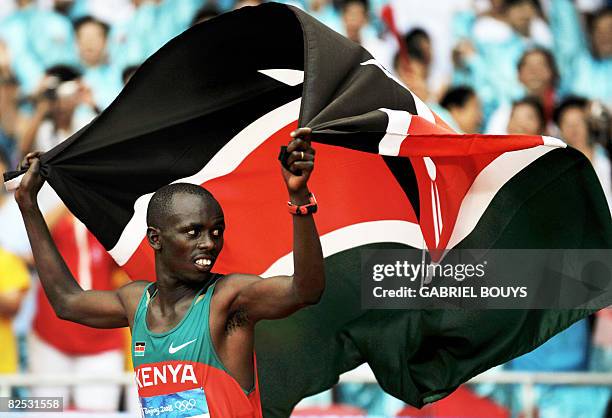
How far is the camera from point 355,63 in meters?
4.82

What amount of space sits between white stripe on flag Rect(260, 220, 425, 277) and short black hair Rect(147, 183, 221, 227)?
1120 millimetres

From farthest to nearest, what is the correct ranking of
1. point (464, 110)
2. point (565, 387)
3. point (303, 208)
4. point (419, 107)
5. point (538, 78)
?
point (538, 78) → point (464, 110) → point (565, 387) → point (419, 107) → point (303, 208)

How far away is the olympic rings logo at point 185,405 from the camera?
452 centimetres

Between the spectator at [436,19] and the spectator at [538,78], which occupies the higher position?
the spectator at [436,19]

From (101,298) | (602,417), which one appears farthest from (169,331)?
(602,417)

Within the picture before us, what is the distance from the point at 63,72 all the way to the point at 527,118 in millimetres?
3622

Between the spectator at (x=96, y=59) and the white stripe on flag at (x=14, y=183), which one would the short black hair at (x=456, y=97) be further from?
the white stripe on flag at (x=14, y=183)

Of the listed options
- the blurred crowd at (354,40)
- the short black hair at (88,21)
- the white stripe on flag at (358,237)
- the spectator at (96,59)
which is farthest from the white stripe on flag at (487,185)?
the short black hair at (88,21)

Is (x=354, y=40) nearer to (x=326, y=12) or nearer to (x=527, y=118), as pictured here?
(x=326, y=12)

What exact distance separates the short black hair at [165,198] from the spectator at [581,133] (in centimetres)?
425

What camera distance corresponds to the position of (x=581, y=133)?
8242 mm

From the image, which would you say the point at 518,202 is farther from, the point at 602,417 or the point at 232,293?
the point at 602,417

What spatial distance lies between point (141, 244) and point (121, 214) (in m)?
0.19

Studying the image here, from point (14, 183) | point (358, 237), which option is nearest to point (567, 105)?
point (358, 237)
